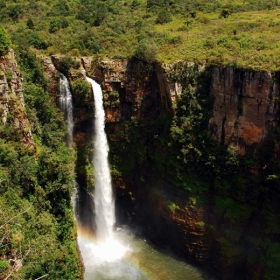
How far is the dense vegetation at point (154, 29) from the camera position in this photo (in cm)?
2277

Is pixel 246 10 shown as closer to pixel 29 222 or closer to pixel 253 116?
pixel 253 116

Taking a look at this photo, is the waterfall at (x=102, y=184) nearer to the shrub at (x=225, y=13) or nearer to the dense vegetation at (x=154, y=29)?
the dense vegetation at (x=154, y=29)

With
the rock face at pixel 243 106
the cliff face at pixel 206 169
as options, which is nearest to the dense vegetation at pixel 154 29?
the rock face at pixel 243 106

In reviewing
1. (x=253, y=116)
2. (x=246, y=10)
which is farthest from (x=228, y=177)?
(x=246, y=10)

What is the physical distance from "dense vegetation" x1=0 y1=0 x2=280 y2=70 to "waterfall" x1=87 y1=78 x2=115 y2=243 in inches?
194

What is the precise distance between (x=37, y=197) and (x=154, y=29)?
733 inches

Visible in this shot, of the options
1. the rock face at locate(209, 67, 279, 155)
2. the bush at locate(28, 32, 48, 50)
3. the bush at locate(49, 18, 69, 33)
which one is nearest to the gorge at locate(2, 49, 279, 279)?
the rock face at locate(209, 67, 279, 155)

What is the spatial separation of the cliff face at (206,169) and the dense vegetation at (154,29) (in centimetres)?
153

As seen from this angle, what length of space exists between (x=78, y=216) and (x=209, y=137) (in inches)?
427

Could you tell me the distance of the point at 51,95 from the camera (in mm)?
23500

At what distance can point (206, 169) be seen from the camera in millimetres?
22203

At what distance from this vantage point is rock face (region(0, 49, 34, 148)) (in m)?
17.4

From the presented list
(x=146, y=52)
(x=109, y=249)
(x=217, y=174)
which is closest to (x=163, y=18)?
(x=146, y=52)

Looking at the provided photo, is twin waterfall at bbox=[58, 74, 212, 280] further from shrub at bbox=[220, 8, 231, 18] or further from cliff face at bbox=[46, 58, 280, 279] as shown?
shrub at bbox=[220, 8, 231, 18]
